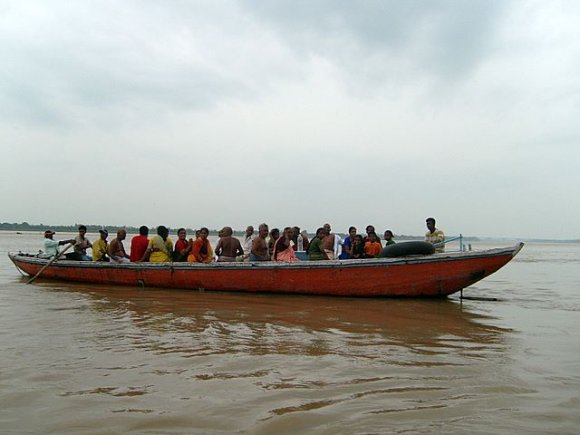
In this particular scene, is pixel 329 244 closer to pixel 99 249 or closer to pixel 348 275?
pixel 348 275

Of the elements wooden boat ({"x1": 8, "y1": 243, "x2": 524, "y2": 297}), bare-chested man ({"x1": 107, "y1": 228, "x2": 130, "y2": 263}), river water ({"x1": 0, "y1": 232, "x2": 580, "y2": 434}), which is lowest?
river water ({"x1": 0, "y1": 232, "x2": 580, "y2": 434})

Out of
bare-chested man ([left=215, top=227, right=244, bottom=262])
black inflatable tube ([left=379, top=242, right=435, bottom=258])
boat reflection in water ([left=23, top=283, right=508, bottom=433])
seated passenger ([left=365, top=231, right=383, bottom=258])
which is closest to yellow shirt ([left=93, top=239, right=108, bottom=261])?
bare-chested man ([left=215, top=227, right=244, bottom=262])

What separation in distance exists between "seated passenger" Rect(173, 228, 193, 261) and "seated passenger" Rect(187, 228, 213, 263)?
339 mm

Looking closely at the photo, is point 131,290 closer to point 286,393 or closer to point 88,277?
point 88,277

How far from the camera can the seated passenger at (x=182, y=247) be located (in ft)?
37.5

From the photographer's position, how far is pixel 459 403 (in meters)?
3.61

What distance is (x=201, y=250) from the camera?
36.2 feet

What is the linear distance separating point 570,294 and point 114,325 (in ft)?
32.5

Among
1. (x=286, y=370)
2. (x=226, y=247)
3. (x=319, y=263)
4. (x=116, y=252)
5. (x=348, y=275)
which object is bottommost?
(x=286, y=370)

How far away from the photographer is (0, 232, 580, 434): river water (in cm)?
329

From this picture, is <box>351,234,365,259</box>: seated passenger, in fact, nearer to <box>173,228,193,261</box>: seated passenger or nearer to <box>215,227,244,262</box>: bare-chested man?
<box>215,227,244,262</box>: bare-chested man

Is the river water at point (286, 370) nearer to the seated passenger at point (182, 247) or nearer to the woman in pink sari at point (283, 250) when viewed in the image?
the woman in pink sari at point (283, 250)

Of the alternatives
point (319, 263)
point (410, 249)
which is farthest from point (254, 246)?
point (410, 249)

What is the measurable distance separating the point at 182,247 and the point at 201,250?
2.50 feet
